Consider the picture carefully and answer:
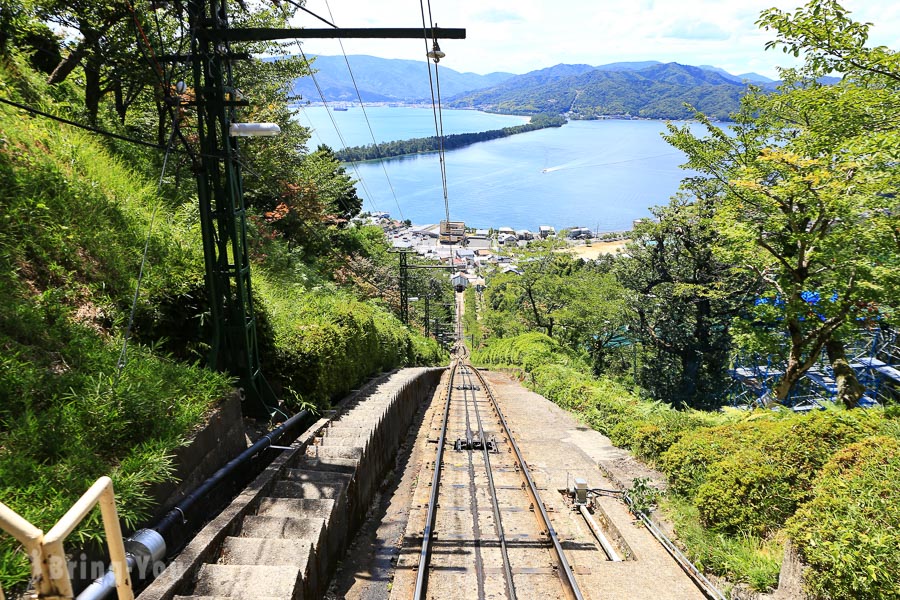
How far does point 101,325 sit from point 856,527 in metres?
7.35

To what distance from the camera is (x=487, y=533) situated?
22.5ft

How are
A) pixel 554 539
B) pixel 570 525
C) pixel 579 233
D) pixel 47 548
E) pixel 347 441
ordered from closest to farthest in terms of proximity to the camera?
pixel 47 548
pixel 554 539
pixel 347 441
pixel 570 525
pixel 579 233

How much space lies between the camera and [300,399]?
291 inches

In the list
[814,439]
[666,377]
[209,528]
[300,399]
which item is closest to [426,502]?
[300,399]

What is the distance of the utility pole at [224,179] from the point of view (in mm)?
5344

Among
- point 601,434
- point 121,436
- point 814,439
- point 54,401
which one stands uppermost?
point 54,401

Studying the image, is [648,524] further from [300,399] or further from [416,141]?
[416,141]

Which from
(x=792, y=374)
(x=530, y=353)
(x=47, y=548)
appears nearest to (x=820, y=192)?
(x=792, y=374)

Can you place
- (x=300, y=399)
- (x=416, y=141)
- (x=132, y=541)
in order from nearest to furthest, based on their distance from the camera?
(x=132, y=541)
(x=300, y=399)
(x=416, y=141)

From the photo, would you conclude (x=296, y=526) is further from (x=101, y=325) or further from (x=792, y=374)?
(x=792, y=374)

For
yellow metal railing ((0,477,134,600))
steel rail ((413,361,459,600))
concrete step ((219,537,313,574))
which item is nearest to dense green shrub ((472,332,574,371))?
steel rail ((413,361,459,600))

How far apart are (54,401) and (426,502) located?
516 centimetres

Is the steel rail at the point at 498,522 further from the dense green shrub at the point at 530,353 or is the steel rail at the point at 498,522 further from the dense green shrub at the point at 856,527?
the dense green shrub at the point at 530,353

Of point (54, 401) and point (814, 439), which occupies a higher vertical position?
point (54, 401)
